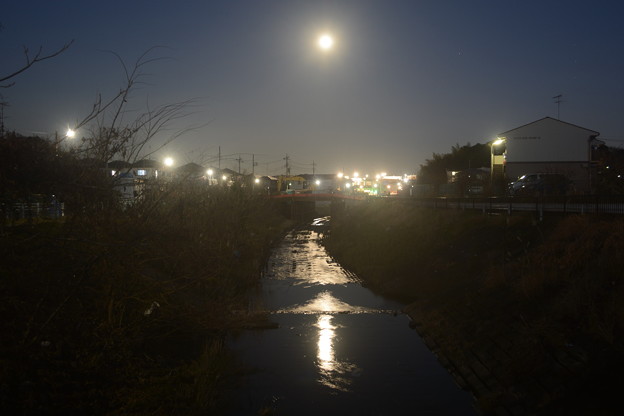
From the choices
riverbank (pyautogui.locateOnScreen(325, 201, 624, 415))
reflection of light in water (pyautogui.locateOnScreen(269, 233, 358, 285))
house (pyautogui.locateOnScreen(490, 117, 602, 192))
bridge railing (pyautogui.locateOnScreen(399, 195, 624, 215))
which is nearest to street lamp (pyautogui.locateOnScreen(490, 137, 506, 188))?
house (pyautogui.locateOnScreen(490, 117, 602, 192))

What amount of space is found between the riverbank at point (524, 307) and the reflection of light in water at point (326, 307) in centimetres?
196

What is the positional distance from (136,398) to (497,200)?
63.4 feet

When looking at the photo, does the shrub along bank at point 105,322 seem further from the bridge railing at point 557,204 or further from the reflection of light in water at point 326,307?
the bridge railing at point 557,204

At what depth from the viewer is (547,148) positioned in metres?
42.2

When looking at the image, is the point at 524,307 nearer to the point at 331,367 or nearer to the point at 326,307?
the point at 331,367

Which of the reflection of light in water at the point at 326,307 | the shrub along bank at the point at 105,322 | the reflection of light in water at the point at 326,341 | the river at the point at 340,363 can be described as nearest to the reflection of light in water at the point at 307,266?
the river at the point at 340,363

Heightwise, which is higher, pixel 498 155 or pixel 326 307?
pixel 498 155

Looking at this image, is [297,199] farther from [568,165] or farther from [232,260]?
[232,260]

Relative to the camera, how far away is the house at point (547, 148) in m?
41.3

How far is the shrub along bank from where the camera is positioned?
781 centimetres

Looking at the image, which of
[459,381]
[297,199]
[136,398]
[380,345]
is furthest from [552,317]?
[297,199]

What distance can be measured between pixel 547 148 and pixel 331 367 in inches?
1425

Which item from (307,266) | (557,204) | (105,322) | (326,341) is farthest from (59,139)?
(307,266)

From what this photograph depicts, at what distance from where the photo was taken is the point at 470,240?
68.6 feet
